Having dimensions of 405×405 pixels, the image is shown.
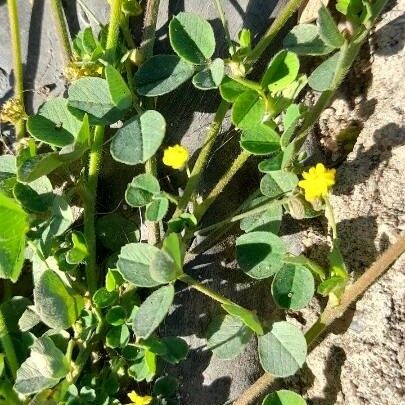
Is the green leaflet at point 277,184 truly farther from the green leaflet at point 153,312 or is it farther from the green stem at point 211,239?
the green leaflet at point 153,312

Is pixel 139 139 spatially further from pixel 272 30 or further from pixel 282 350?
pixel 282 350

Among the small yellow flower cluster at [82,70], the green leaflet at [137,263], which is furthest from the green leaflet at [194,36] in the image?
the green leaflet at [137,263]

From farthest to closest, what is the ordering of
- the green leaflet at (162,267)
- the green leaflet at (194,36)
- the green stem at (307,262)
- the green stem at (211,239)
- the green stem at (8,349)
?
1. the green stem at (211,239)
2. the green stem at (8,349)
3. the green leaflet at (194,36)
4. the green stem at (307,262)
5. the green leaflet at (162,267)

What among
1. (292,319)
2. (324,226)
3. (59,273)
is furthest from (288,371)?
(59,273)

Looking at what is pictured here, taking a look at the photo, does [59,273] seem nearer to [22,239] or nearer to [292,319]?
[22,239]

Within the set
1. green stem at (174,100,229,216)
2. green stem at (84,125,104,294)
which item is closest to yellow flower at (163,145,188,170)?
green stem at (174,100,229,216)

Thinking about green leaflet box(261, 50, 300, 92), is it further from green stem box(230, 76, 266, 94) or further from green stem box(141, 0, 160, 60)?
green stem box(141, 0, 160, 60)

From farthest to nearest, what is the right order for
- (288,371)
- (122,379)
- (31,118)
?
(122,379)
(31,118)
(288,371)
